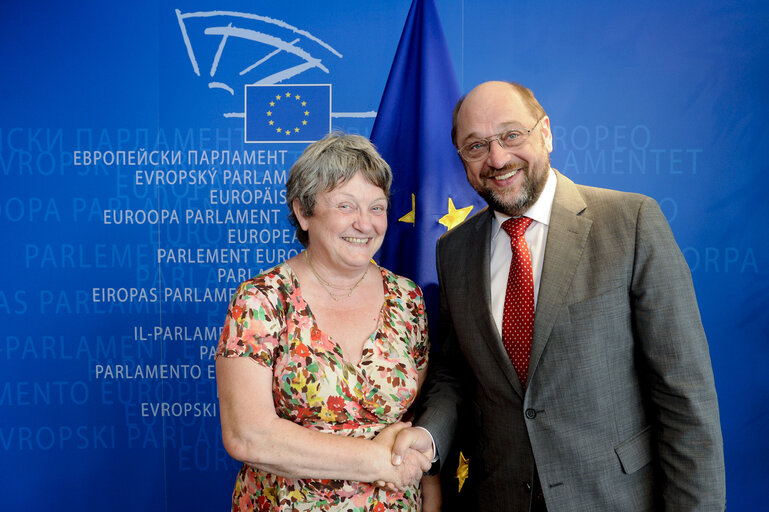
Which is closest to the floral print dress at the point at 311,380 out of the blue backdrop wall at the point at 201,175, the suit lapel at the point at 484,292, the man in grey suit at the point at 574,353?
the man in grey suit at the point at 574,353

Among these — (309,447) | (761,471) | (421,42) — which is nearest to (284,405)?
(309,447)

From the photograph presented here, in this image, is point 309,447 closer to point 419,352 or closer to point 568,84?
point 419,352

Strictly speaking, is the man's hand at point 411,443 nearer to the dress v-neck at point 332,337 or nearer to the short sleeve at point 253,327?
the dress v-neck at point 332,337

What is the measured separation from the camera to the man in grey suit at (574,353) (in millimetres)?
1347

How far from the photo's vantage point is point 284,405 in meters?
1.51

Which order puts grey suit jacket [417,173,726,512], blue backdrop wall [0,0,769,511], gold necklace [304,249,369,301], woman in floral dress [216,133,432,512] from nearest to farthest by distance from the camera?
grey suit jacket [417,173,726,512], woman in floral dress [216,133,432,512], gold necklace [304,249,369,301], blue backdrop wall [0,0,769,511]

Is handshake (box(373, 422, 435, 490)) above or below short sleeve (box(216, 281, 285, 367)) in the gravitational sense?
below

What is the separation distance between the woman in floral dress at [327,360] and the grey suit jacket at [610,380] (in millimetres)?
307

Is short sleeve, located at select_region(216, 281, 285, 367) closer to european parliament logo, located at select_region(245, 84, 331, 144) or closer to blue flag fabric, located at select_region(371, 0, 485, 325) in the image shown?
blue flag fabric, located at select_region(371, 0, 485, 325)

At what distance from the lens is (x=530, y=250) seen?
1562 mm

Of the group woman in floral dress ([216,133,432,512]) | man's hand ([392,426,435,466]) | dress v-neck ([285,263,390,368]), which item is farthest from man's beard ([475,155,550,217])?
man's hand ([392,426,435,466])

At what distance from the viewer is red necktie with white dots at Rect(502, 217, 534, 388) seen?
4.86ft

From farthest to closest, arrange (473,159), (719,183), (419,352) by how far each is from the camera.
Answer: (719,183) → (419,352) → (473,159)

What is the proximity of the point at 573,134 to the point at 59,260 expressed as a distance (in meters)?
2.76
